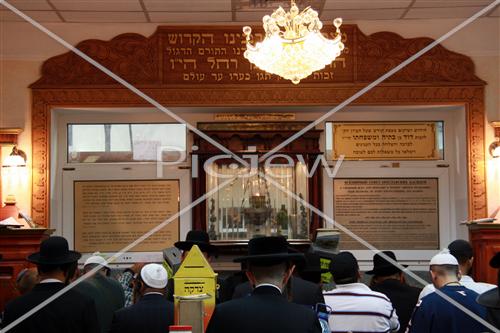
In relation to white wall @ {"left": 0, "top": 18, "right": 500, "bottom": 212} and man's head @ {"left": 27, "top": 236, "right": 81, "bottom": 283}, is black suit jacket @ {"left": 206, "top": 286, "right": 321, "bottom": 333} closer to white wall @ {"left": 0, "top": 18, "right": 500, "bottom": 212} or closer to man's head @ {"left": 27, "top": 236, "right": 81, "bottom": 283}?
man's head @ {"left": 27, "top": 236, "right": 81, "bottom": 283}

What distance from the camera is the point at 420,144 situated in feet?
31.9

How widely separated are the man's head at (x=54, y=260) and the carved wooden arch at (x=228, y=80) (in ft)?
17.0

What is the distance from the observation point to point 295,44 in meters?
7.27

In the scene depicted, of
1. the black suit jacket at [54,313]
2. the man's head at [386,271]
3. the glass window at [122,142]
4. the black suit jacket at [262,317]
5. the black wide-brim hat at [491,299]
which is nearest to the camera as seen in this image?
the black wide-brim hat at [491,299]

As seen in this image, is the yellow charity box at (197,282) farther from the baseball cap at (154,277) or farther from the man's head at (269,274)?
the man's head at (269,274)

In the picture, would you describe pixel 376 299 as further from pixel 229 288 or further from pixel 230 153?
pixel 230 153

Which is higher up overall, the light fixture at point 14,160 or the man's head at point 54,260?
the light fixture at point 14,160

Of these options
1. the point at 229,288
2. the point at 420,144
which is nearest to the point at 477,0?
the point at 420,144

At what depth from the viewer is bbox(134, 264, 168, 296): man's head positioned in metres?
4.12

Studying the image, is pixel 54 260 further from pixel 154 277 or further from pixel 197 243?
pixel 197 243

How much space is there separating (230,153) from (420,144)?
2.41 metres

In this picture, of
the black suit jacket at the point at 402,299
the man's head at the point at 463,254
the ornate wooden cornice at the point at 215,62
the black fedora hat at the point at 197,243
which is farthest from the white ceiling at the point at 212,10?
the black suit jacket at the point at 402,299

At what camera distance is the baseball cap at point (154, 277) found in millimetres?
4121

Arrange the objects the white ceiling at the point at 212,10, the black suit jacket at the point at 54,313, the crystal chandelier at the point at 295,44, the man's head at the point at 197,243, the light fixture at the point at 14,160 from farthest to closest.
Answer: the light fixture at the point at 14,160 → the white ceiling at the point at 212,10 → the crystal chandelier at the point at 295,44 → the man's head at the point at 197,243 → the black suit jacket at the point at 54,313
